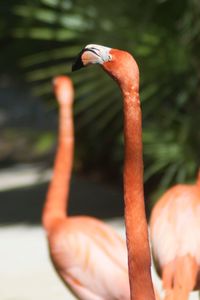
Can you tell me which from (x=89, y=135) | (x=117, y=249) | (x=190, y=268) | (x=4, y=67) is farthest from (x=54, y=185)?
(x=4, y=67)

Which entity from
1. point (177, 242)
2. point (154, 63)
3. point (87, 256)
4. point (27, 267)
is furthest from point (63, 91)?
point (154, 63)

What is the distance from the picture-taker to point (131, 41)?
23.8ft

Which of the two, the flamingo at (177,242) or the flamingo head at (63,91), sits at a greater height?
the flamingo head at (63,91)

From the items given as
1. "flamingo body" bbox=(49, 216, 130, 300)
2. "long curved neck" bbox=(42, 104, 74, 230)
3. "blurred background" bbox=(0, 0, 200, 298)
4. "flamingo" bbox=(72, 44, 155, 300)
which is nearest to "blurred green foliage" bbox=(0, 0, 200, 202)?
"blurred background" bbox=(0, 0, 200, 298)

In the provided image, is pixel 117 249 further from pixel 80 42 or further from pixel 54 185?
pixel 80 42

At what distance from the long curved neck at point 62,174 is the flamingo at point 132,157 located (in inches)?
83.5

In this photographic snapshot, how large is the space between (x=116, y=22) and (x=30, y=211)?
1949 millimetres

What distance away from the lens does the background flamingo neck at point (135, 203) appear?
2500mm

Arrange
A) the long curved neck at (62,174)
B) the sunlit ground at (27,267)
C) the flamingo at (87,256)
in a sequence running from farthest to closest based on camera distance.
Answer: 1. the sunlit ground at (27,267)
2. the long curved neck at (62,174)
3. the flamingo at (87,256)

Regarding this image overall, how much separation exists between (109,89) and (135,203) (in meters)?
4.80

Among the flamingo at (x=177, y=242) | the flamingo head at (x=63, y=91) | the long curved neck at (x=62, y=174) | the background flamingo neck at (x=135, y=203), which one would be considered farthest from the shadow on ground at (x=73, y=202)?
the background flamingo neck at (x=135, y=203)

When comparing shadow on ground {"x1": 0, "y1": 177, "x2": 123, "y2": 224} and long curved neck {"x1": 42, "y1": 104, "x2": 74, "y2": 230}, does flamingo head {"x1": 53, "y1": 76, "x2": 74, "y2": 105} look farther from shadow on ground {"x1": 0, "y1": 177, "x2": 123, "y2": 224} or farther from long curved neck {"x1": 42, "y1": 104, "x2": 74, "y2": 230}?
shadow on ground {"x1": 0, "y1": 177, "x2": 123, "y2": 224}

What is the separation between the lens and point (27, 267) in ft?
21.6

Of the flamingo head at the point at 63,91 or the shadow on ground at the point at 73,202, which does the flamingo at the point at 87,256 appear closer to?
the flamingo head at the point at 63,91
